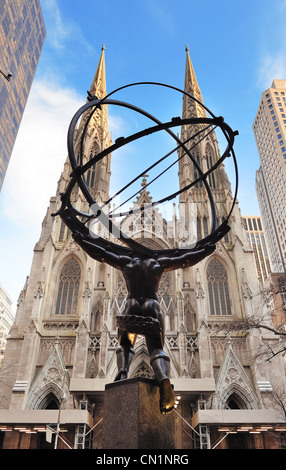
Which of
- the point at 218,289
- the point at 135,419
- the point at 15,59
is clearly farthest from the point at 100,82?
the point at 135,419

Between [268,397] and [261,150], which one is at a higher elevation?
[261,150]

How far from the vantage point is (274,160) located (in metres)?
71.6

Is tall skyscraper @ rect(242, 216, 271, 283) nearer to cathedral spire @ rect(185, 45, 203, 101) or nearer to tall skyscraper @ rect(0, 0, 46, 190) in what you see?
cathedral spire @ rect(185, 45, 203, 101)

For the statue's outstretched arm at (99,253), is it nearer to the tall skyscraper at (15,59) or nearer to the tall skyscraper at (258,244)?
the tall skyscraper at (15,59)

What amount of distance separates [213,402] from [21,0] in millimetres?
48431

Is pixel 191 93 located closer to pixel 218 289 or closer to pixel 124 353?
pixel 218 289

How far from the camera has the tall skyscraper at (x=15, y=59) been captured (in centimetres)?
3953

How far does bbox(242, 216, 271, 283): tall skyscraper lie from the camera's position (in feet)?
346

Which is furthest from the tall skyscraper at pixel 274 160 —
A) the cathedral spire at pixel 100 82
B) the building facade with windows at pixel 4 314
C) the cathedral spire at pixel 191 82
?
the building facade with windows at pixel 4 314

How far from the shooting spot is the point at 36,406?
920 inches

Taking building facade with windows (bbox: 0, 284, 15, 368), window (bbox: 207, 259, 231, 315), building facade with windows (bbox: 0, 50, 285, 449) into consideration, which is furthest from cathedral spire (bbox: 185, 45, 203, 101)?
building facade with windows (bbox: 0, 284, 15, 368)
